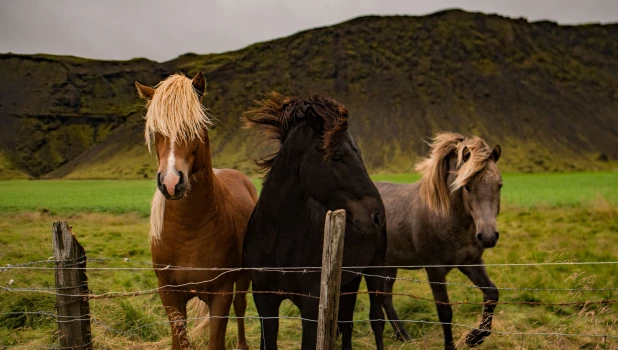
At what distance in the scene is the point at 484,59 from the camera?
103 metres

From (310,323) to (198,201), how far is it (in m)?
1.29

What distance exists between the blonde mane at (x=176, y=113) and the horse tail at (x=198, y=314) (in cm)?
216

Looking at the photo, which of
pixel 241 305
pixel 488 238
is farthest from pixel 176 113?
pixel 488 238

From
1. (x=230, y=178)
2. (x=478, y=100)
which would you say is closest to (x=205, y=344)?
(x=230, y=178)

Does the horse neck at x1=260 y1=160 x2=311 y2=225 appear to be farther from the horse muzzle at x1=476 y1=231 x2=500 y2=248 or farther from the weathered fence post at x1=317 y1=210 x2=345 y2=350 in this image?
the horse muzzle at x1=476 y1=231 x2=500 y2=248

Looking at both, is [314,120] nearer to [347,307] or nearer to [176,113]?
[176,113]

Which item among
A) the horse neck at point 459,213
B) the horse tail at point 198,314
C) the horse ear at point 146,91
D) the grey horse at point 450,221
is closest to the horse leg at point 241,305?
the horse tail at point 198,314

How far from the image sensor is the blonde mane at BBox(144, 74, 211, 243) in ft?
10.4

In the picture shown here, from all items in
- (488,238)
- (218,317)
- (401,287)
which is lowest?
(401,287)

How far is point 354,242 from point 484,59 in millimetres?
109905

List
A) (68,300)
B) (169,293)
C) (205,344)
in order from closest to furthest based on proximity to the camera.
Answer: (68,300) → (169,293) → (205,344)

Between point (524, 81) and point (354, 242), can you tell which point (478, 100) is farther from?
point (354, 242)

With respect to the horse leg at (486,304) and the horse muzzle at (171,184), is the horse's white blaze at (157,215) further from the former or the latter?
the horse leg at (486,304)

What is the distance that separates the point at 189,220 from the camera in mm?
3611
